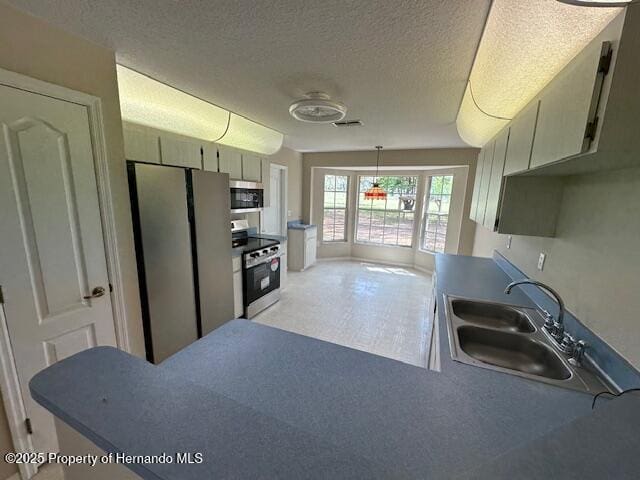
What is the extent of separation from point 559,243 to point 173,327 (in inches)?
117

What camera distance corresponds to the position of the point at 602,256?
1.23m

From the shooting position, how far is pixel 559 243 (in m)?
1.64

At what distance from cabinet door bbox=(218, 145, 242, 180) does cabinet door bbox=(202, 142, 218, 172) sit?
2.4 inches

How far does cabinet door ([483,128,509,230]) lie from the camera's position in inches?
74.3

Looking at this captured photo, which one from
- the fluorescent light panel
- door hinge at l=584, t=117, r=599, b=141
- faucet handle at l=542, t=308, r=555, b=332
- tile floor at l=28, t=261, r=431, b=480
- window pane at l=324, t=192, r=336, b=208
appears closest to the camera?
door hinge at l=584, t=117, r=599, b=141

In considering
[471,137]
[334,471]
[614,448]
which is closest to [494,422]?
[614,448]

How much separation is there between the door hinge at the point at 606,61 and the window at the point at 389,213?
194 inches

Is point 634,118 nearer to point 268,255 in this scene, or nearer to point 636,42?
point 636,42

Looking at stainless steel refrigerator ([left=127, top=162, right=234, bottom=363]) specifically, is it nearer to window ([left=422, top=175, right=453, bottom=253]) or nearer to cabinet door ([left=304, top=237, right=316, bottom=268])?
cabinet door ([left=304, top=237, right=316, bottom=268])

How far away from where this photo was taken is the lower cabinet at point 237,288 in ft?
9.74

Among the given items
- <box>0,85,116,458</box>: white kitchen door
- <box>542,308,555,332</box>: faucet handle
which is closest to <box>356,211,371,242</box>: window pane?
<box>542,308,555,332</box>: faucet handle

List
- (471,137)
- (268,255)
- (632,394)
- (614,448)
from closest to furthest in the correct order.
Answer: (614,448), (632,394), (471,137), (268,255)

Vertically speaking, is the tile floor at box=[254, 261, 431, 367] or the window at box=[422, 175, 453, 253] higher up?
the window at box=[422, 175, 453, 253]

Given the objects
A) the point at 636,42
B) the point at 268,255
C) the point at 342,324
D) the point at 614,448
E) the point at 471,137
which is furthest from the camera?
the point at 268,255
